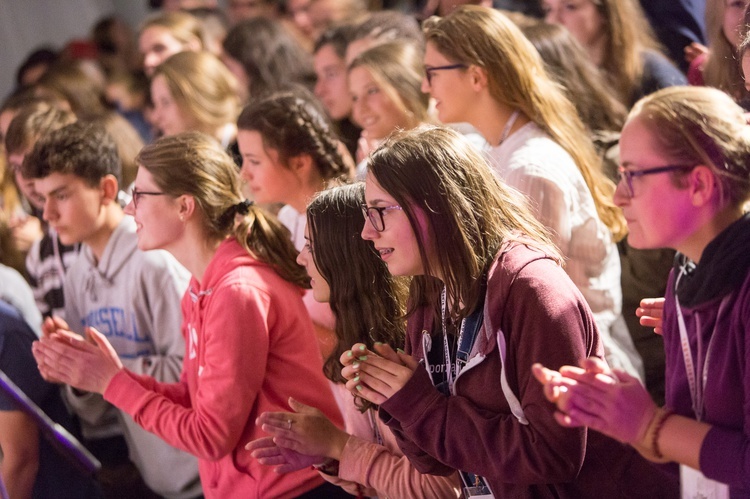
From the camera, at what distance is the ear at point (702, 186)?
5.51 feet

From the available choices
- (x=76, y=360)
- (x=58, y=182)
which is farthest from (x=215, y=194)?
(x=58, y=182)

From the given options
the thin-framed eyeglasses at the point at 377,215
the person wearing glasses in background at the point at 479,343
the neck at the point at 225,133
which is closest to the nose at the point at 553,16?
the neck at the point at 225,133

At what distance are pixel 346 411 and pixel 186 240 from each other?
2.41ft

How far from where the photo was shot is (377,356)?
2051 millimetres

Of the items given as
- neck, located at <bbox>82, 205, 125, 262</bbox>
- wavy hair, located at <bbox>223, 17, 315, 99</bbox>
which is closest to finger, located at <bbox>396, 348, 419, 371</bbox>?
neck, located at <bbox>82, 205, 125, 262</bbox>

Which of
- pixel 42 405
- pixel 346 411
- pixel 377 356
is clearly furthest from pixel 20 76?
pixel 377 356

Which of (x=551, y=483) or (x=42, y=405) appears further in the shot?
(x=42, y=405)

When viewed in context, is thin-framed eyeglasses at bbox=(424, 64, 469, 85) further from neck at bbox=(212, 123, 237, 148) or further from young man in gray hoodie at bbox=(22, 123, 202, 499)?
neck at bbox=(212, 123, 237, 148)

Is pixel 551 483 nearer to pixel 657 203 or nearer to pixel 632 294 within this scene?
pixel 657 203

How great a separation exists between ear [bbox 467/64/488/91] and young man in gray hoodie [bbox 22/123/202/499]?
1.23m

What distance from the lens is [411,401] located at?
1.99 meters

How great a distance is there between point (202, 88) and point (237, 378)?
7.74 ft

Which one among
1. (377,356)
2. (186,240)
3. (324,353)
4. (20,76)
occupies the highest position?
(377,356)

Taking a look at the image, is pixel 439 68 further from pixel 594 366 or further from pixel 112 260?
pixel 594 366
